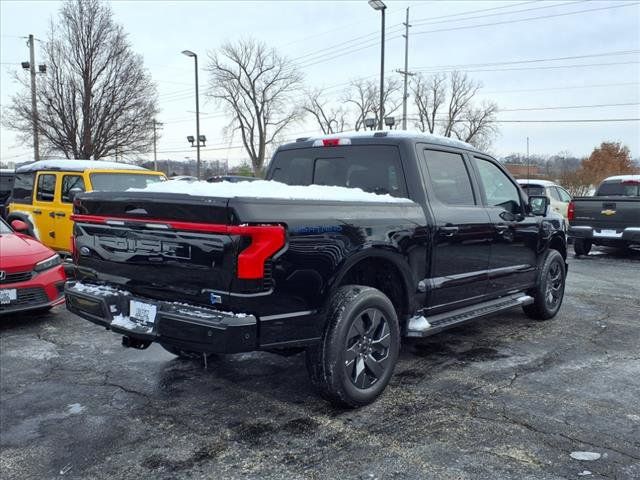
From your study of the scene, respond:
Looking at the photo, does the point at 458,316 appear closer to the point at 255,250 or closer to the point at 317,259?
the point at 317,259

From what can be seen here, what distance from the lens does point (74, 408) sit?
372cm

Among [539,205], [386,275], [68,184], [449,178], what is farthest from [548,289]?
[68,184]

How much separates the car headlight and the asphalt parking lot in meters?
0.80

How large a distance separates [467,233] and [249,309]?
2288 millimetres

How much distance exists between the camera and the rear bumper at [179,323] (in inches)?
117

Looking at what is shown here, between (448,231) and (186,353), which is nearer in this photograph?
(186,353)

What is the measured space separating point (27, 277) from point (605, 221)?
10311 millimetres

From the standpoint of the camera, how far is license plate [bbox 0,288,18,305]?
217 inches

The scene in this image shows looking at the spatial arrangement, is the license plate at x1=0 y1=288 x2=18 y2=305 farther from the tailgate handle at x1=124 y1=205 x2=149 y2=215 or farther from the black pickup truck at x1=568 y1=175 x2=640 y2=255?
the black pickup truck at x1=568 y1=175 x2=640 y2=255

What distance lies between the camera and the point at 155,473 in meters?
2.88

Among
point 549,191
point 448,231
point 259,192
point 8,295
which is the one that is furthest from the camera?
point 549,191

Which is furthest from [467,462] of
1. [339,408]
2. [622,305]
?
[622,305]

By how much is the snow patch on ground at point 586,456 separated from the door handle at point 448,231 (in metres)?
1.81

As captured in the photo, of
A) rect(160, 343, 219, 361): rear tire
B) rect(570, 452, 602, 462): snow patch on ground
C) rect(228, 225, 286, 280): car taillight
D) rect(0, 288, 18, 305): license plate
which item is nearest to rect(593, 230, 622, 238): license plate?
rect(570, 452, 602, 462): snow patch on ground
